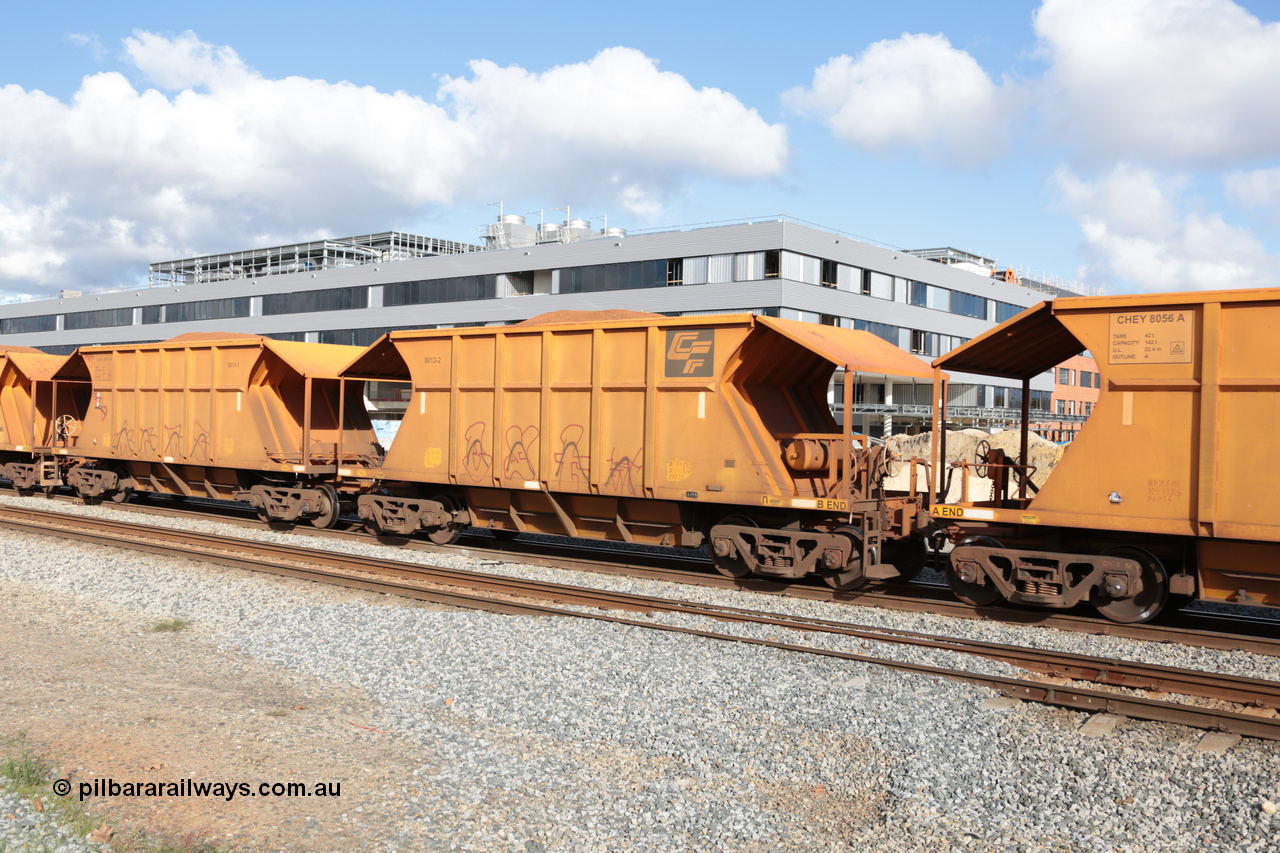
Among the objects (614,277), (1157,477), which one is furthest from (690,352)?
(614,277)

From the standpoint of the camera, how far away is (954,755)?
627 centimetres

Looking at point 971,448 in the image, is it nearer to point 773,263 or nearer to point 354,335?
point 773,263

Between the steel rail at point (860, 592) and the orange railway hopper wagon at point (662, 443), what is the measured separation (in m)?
0.29

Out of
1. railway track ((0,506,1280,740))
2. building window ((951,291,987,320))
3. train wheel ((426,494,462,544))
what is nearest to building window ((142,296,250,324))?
building window ((951,291,987,320))

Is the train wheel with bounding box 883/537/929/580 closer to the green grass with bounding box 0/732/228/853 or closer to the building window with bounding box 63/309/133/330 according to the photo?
the green grass with bounding box 0/732/228/853

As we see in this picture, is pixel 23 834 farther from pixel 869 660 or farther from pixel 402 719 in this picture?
pixel 869 660

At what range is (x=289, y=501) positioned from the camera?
54.2 ft

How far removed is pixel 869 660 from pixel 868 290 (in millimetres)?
44354

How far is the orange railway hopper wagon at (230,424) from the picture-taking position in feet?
54.6

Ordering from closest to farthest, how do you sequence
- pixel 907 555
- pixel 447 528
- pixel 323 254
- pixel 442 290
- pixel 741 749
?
pixel 741 749 → pixel 907 555 → pixel 447 528 → pixel 442 290 → pixel 323 254

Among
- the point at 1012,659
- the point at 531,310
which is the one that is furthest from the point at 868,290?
the point at 1012,659

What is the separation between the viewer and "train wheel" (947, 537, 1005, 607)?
33.9 feet

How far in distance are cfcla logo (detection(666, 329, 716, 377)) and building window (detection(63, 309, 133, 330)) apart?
75.1 meters

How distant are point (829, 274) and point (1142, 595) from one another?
38.8 meters
